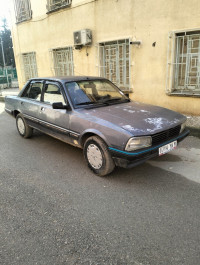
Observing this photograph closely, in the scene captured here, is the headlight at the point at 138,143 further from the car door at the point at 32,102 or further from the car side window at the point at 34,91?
the car side window at the point at 34,91

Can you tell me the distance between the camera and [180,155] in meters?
4.29

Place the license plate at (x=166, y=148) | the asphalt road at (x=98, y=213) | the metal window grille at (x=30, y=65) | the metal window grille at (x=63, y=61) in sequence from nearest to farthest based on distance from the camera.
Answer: the asphalt road at (x=98, y=213), the license plate at (x=166, y=148), the metal window grille at (x=63, y=61), the metal window grille at (x=30, y=65)

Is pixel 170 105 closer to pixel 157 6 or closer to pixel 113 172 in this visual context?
pixel 157 6

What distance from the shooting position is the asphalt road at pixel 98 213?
6.78ft

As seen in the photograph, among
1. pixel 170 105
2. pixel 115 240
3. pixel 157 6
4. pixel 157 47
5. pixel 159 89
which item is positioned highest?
pixel 157 6

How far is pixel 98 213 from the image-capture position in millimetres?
2641

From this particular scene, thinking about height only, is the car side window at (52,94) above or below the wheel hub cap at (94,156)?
above

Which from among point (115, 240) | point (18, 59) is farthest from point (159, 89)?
point (18, 59)

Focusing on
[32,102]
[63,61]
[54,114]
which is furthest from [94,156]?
[63,61]

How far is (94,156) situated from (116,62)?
223 inches

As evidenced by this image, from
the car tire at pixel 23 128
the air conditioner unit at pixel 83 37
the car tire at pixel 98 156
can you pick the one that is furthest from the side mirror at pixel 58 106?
the air conditioner unit at pixel 83 37

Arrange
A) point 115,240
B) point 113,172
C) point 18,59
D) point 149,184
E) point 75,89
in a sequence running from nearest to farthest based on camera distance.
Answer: point 115,240 → point 149,184 → point 113,172 → point 75,89 → point 18,59

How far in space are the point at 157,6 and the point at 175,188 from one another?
5690 millimetres

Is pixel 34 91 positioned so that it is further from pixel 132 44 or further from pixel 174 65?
pixel 174 65
